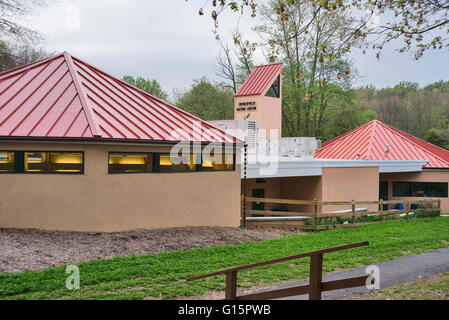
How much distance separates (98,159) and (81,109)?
1847 mm

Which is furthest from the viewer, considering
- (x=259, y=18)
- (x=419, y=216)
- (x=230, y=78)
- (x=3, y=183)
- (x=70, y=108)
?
(x=230, y=78)

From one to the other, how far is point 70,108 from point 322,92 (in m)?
27.1

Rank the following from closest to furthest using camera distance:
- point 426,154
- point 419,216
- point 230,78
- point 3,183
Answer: point 3,183, point 419,216, point 426,154, point 230,78

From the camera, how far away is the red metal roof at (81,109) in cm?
1166

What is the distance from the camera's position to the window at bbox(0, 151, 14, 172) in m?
11.5

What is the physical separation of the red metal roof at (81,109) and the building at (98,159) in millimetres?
32

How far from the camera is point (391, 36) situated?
997cm

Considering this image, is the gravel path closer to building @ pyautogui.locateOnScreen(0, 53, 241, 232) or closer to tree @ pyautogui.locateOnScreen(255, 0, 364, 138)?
building @ pyautogui.locateOnScreen(0, 53, 241, 232)

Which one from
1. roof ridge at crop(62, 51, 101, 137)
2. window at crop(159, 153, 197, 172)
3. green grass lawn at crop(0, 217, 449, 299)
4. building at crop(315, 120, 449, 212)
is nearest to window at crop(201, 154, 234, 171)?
window at crop(159, 153, 197, 172)

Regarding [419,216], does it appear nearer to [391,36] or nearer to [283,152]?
[283,152]

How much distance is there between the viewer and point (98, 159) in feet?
38.0

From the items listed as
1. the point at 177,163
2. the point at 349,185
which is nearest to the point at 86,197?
the point at 177,163
